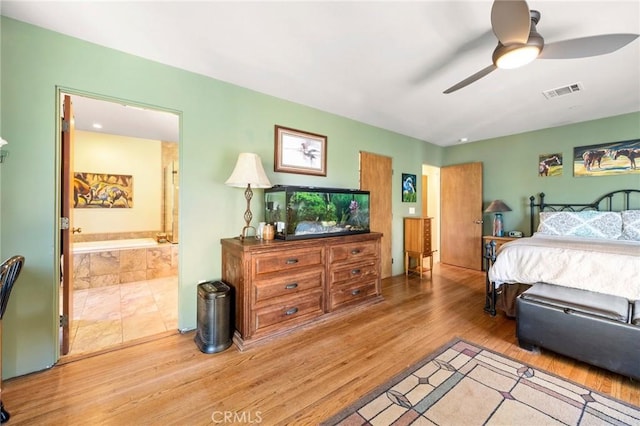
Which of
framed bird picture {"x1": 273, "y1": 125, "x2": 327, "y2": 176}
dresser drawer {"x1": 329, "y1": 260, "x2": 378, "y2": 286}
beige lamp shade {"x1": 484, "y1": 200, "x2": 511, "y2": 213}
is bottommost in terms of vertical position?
dresser drawer {"x1": 329, "y1": 260, "x2": 378, "y2": 286}

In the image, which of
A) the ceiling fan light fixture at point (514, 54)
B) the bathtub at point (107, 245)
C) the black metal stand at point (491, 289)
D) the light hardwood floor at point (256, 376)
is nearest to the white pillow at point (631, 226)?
the black metal stand at point (491, 289)

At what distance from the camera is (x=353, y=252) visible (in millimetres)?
2900

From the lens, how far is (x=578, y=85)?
2.66m

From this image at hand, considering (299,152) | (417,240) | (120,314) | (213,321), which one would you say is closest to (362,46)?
(299,152)

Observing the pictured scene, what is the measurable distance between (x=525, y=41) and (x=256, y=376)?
277 centimetres

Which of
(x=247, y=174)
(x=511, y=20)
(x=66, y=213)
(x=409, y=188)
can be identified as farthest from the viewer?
(x=409, y=188)

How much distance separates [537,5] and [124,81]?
9.98ft

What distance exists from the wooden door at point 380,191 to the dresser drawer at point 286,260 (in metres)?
1.65

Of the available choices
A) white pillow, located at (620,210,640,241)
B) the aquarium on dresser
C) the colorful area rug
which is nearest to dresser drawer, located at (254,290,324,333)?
the aquarium on dresser

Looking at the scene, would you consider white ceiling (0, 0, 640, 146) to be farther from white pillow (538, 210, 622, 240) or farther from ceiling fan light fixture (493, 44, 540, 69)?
white pillow (538, 210, 622, 240)

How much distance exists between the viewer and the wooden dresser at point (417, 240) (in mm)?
4270

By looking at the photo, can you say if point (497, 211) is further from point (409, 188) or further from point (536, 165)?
point (409, 188)

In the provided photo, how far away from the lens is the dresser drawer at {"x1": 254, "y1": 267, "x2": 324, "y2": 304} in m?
→ 2.21

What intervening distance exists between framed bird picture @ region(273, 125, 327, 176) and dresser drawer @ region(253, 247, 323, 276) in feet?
3.55
